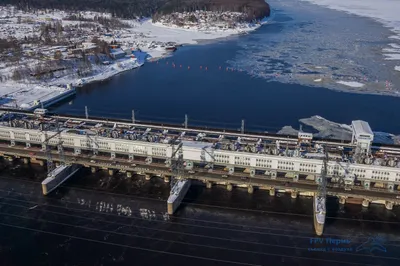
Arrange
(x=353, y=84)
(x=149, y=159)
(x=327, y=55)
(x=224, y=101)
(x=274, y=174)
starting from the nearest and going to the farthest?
(x=274, y=174) → (x=149, y=159) → (x=224, y=101) → (x=353, y=84) → (x=327, y=55)

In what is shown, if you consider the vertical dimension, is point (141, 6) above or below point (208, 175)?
above

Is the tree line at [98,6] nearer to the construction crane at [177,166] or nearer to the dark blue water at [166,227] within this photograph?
the construction crane at [177,166]

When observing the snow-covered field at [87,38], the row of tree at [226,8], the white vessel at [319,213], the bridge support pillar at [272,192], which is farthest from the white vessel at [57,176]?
the row of tree at [226,8]

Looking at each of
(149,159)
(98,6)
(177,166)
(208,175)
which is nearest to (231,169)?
(208,175)

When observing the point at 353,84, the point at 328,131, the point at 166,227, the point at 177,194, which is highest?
the point at 353,84

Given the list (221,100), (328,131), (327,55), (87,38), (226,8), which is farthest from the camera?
(226,8)

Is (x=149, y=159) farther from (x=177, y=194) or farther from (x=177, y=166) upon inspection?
(x=177, y=194)

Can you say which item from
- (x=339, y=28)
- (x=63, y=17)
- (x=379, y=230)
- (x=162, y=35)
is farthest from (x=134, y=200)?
(x=63, y=17)
